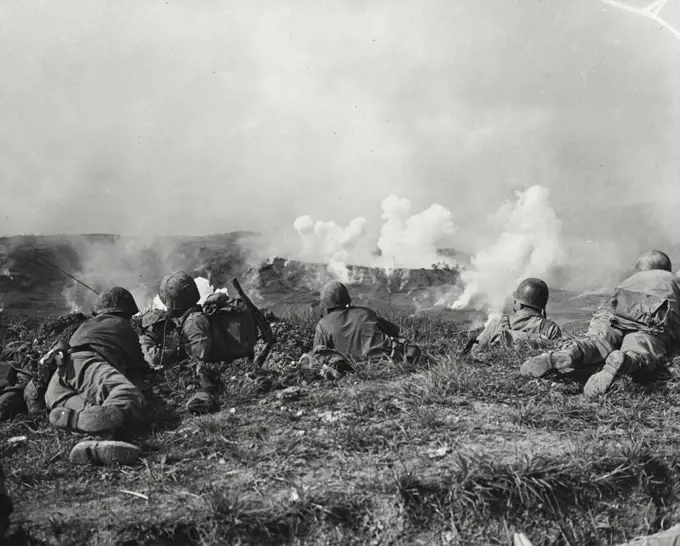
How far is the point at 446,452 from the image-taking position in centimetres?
471

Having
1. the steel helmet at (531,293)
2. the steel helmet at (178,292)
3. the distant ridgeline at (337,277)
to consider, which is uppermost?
the steel helmet at (178,292)

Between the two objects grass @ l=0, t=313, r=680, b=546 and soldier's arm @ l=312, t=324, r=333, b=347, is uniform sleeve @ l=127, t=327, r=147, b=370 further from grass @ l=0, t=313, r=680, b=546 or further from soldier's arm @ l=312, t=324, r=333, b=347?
soldier's arm @ l=312, t=324, r=333, b=347

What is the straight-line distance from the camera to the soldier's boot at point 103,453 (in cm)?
490

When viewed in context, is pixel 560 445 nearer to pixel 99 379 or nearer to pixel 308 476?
pixel 308 476

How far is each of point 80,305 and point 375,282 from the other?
57.1ft

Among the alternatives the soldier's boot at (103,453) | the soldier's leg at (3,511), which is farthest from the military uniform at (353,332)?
the soldier's leg at (3,511)

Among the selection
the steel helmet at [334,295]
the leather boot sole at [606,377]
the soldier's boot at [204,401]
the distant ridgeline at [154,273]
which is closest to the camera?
the leather boot sole at [606,377]

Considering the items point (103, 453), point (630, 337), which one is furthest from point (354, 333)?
point (103, 453)

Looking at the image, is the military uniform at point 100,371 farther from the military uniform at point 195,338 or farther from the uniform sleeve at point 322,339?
the uniform sleeve at point 322,339

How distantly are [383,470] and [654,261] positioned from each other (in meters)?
4.71

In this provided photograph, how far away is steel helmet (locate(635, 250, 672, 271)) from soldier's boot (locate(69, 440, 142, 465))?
5.85 meters

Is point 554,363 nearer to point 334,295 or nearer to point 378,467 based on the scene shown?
point 378,467

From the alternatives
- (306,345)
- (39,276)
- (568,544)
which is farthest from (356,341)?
(39,276)

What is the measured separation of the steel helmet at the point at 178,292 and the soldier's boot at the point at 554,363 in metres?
4.41
